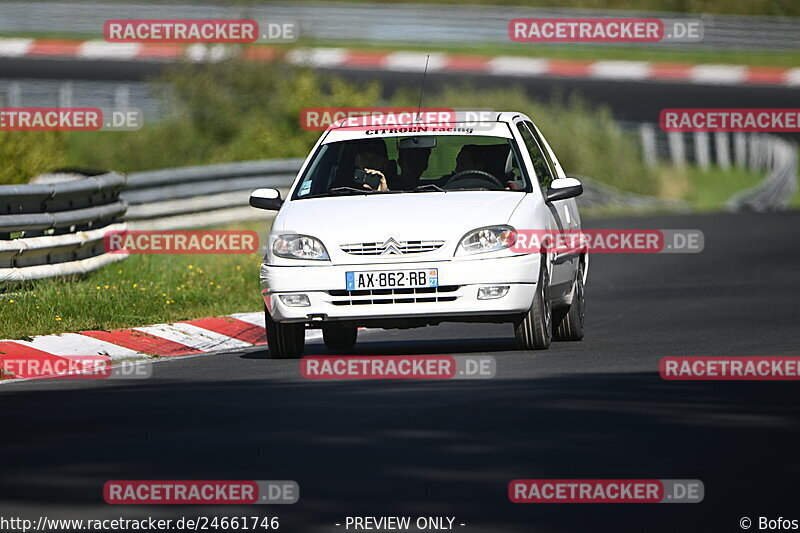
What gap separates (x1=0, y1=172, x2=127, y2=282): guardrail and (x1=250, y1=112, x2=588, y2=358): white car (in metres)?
2.58

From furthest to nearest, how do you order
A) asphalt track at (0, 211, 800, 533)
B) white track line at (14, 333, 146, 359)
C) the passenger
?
the passenger → white track line at (14, 333, 146, 359) → asphalt track at (0, 211, 800, 533)

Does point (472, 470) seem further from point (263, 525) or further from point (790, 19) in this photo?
point (790, 19)

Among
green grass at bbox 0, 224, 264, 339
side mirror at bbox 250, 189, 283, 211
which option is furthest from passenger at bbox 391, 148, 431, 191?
green grass at bbox 0, 224, 264, 339

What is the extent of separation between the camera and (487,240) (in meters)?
12.8

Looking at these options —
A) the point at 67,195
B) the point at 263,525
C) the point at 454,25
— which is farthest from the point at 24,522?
the point at 454,25

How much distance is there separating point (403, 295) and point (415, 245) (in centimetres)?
34

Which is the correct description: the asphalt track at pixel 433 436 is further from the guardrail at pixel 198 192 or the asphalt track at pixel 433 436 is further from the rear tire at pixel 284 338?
the guardrail at pixel 198 192

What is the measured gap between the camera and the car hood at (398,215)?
41.5 ft

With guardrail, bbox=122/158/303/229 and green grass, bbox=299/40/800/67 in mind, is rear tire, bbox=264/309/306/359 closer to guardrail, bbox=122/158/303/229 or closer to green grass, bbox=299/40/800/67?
guardrail, bbox=122/158/303/229

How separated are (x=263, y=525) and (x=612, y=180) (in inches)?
1196

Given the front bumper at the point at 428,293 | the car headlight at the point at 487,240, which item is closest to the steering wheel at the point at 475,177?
the car headlight at the point at 487,240

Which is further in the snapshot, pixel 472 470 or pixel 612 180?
pixel 612 180

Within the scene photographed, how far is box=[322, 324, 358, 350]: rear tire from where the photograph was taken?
1416 centimetres

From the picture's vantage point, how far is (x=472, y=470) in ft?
26.3
